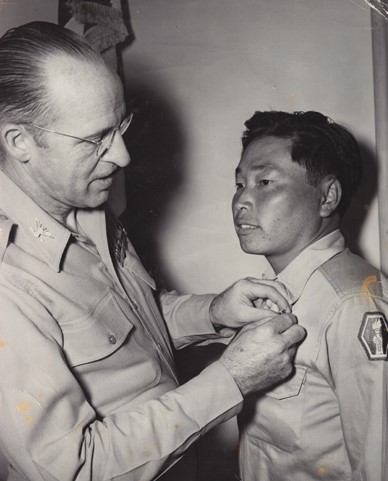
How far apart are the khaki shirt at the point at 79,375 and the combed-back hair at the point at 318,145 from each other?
51 centimetres

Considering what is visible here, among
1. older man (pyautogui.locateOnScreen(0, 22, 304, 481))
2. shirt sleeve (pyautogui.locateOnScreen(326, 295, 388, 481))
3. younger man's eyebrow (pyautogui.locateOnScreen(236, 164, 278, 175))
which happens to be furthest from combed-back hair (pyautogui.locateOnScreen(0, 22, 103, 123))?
shirt sleeve (pyautogui.locateOnScreen(326, 295, 388, 481))

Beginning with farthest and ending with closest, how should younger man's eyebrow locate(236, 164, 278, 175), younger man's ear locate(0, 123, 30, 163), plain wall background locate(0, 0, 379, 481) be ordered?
plain wall background locate(0, 0, 379, 481) → younger man's eyebrow locate(236, 164, 278, 175) → younger man's ear locate(0, 123, 30, 163)

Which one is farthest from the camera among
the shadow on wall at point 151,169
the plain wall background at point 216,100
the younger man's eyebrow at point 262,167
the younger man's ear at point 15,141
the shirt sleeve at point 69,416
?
the shadow on wall at point 151,169

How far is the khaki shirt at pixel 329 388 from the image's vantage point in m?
0.97

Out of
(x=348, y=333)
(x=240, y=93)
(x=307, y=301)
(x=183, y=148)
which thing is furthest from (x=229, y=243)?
(x=348, y=333)

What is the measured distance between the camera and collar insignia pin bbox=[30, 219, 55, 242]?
0.94 metres

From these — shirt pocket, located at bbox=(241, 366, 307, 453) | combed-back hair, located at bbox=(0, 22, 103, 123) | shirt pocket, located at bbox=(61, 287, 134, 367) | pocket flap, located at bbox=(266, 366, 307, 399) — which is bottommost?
shirt pocket, located at bbox=(241, 366, 307, 453)

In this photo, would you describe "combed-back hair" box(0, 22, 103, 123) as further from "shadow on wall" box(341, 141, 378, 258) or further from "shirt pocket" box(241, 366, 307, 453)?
"shadow on wall" box(341, 141, 378, 258)

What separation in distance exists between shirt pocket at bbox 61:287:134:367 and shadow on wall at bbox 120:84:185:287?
2.53 feet

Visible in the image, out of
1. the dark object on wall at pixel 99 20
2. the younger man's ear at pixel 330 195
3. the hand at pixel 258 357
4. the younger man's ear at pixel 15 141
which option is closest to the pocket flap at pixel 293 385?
the hand at pixel 258 357

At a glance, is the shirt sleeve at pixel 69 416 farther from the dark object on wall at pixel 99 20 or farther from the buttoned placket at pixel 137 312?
the dark object on wall at pixel 99 20

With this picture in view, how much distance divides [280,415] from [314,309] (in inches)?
10.0

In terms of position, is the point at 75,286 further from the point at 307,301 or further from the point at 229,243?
the point at 229,243

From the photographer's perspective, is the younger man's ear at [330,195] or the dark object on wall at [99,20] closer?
the younger man's ear at [330,195]
